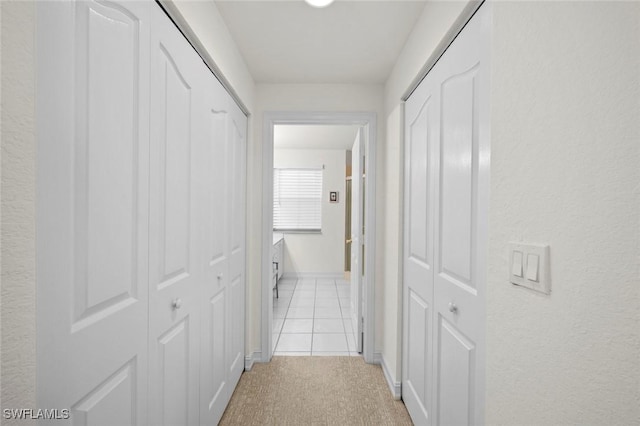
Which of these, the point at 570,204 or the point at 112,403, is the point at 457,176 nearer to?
the point at 570,204

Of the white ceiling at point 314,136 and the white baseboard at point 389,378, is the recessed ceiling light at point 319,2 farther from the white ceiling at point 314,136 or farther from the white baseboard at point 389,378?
the white ceiling at point 314,136

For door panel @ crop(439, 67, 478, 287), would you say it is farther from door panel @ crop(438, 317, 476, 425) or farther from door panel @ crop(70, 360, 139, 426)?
door panel @ crop(70, 360, 139, 426)

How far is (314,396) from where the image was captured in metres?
2.19

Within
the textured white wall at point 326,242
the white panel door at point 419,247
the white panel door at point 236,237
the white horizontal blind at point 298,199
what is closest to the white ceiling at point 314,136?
the textured white wall at point 326,242

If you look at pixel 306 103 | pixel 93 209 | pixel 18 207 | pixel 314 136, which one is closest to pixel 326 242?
pixel 314 136

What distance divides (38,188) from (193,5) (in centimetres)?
111

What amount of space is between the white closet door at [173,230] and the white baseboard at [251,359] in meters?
1.00

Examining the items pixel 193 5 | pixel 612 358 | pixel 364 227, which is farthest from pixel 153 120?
pixel 364 227

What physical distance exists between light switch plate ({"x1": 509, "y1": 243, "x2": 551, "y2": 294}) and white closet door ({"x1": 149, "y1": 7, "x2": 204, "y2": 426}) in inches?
45.7

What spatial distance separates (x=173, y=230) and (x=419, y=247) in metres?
1.31

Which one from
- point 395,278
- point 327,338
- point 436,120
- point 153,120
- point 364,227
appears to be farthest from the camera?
point 327,338

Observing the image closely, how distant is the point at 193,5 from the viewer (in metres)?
1.37

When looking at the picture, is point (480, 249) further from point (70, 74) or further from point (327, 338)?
point (327, 338)

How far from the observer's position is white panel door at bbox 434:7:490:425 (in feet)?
3.66
